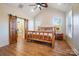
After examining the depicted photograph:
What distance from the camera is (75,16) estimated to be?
2.43 meters

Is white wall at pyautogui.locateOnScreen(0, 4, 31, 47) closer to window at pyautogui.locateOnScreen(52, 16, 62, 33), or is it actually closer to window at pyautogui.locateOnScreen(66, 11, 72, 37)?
window at pyautogui.locateOnScreen(52, 16, 62, 33)

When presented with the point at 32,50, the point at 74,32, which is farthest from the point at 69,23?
the point at 32,50

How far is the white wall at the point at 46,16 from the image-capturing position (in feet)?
7.59

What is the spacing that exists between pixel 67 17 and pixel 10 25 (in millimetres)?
1452

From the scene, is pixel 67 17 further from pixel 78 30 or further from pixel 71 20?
pixel 78 30

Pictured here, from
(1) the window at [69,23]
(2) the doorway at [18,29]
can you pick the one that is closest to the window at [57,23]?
(1) the window at [69,23]

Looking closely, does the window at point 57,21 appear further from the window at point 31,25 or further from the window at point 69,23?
the window at point 31,25

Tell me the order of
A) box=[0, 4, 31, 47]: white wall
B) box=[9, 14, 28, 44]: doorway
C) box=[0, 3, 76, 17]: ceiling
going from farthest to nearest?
1. box=[9, 14, 28, 44]: doorway
2. box=[0, 4, 31, 47]: white wall
3. box=[0, 3, 76, 17]: ceiling

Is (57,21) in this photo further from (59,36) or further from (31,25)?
(31,25)

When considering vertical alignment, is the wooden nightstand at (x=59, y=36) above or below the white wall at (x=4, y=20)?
below

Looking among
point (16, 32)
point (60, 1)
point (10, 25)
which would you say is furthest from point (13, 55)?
point (60, 1)

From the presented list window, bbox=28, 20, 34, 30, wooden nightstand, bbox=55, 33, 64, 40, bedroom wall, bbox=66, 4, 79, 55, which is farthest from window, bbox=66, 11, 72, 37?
window, bbox=28, 20, 34, 30

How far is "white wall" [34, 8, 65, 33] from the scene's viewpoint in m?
2.31

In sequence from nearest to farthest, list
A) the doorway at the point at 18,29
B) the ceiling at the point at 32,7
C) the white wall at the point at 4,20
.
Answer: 1. the ceiling at the point at 32,7
2. the white wall at the point at 4,20
3. the doorway at the point at 18,29
